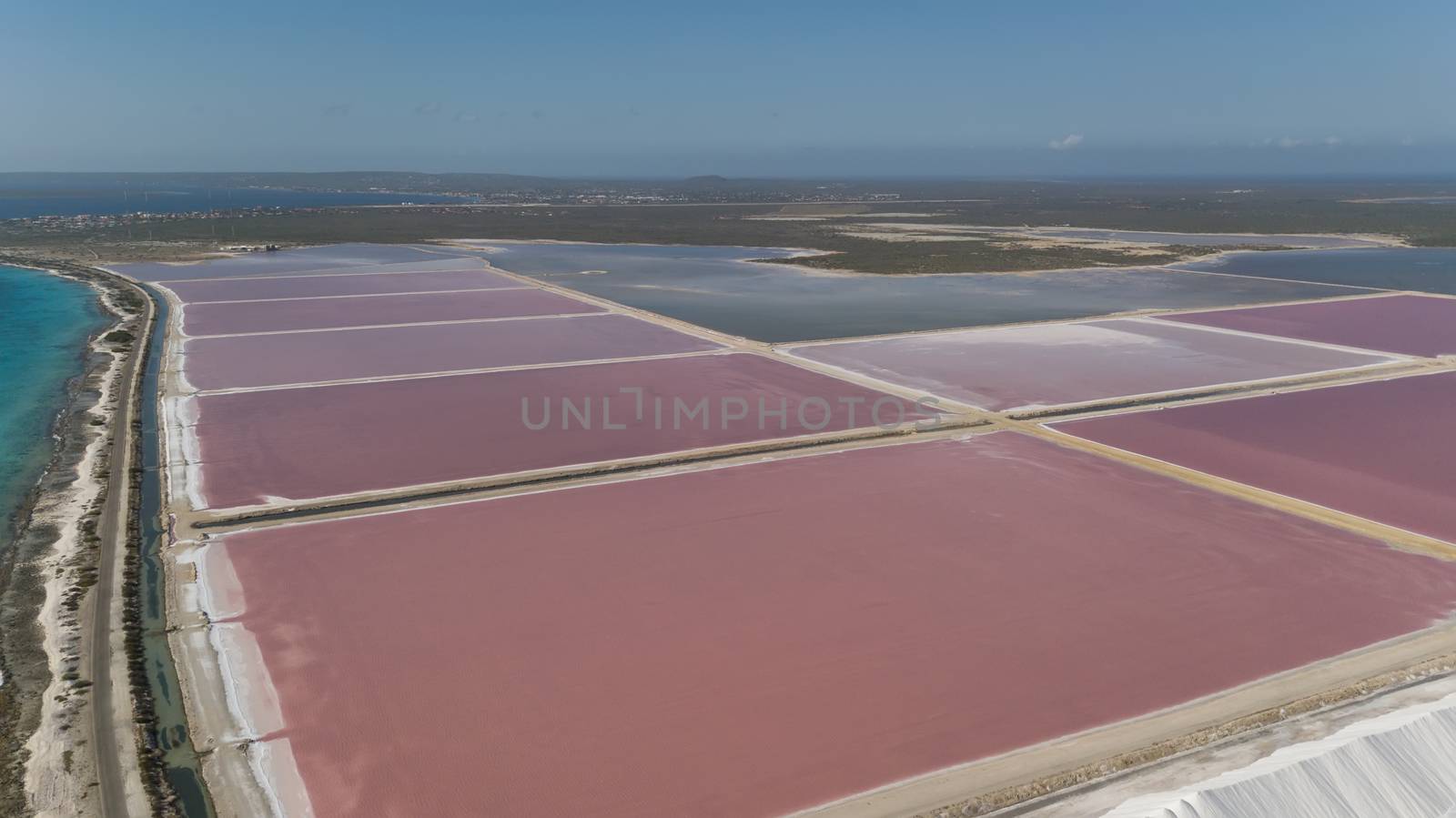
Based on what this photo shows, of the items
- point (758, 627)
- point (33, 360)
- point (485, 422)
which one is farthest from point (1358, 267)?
point (33, 360)

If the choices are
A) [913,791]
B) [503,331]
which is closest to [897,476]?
[913,791]

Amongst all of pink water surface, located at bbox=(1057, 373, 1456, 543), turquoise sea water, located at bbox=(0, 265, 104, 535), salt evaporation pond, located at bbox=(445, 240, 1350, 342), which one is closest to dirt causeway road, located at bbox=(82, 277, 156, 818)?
turquoise sea water, located at bbox=(0, 265, 104, 535)

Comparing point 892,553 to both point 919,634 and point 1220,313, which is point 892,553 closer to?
point 919,634

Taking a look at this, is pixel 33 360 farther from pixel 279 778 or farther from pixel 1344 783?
pixel 1344 783

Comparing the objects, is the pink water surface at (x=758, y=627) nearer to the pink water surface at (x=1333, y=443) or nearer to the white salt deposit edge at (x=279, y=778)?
the white salt deposit edge at (x=279, y=778)

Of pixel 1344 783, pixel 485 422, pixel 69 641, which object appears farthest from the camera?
pixel 485 422

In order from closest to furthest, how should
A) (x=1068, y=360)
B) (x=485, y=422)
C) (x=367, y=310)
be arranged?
1. (x=485, y=422)
2. (x=1068, y=360)
3. (x=367, y=310)
